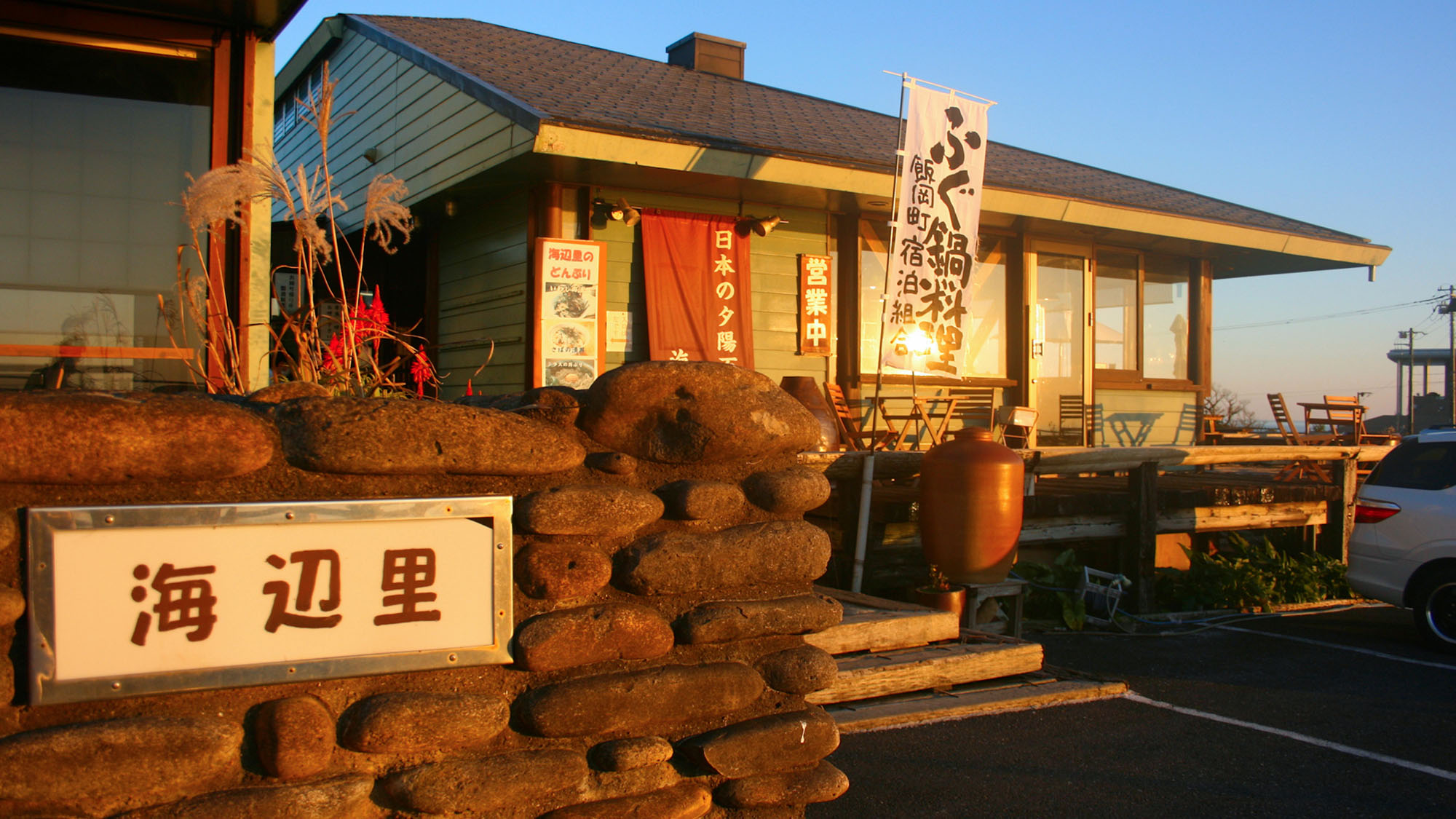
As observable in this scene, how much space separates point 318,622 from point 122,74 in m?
4.11

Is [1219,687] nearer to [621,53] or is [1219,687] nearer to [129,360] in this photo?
[129,360]

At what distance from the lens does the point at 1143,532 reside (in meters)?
7.38

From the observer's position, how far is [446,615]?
6.92ft

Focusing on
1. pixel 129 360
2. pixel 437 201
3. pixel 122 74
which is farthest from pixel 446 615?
pixel 437 201

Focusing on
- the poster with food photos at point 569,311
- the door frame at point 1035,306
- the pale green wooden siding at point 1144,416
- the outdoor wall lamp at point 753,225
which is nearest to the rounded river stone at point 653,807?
the poster with food photos at point 569,311

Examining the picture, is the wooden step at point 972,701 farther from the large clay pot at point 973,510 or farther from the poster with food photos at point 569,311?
the poster with food photos at point 569,311

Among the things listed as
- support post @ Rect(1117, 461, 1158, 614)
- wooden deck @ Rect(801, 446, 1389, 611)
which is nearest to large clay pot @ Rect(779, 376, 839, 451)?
wooden deck @ Rect(801, 446, 1389, 611)

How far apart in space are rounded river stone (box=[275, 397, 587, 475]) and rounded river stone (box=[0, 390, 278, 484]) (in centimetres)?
9

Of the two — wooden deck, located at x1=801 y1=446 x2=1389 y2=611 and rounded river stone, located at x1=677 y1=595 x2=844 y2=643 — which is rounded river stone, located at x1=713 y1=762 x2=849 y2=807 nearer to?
rounded river stone, located at x1=677 y1=595 x2=844 y2=643

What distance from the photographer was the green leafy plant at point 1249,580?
7.78m

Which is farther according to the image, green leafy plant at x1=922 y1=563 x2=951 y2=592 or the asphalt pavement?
green leafy plant at x1=922 y1=563 x2=951 y2=592

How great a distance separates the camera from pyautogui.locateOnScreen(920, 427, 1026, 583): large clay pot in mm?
5555

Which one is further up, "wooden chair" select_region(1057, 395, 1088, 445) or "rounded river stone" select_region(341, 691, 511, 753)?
"wooden chair" select_region(1057, 395, 1088, 445)

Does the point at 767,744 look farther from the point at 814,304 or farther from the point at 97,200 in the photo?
the point at 814,304
